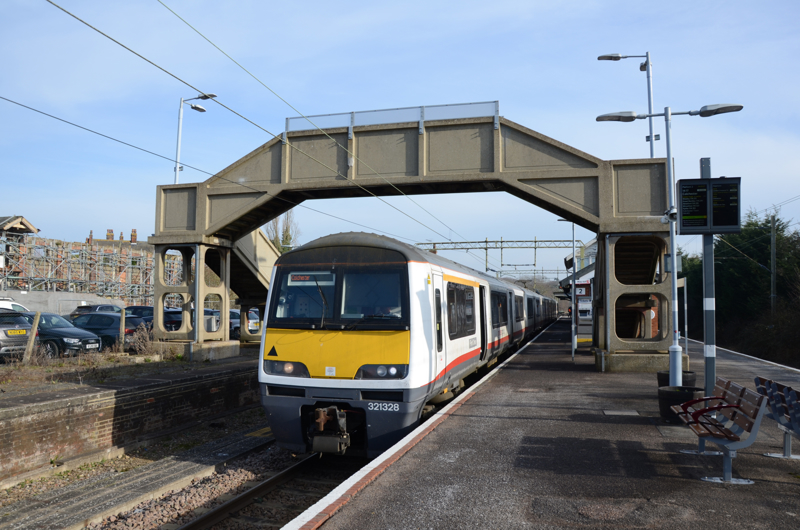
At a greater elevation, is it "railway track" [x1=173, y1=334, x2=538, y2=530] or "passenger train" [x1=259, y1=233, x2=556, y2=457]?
"passenger train" [x1=259, y1=233, x2=556, y2=457]

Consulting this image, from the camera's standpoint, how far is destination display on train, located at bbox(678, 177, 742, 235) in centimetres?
834

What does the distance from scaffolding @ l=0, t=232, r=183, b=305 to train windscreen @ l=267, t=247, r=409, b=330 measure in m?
35.8

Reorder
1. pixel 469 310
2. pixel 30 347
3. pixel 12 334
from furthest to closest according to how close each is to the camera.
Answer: pixel 12 334
pixel 30 347
pixel 469 310

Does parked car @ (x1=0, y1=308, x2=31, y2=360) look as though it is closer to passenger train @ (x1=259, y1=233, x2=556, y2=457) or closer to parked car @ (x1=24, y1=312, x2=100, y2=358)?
parked car @ (x1=24, y1=312, x2=100, y2=358)

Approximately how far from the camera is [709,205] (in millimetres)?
8406

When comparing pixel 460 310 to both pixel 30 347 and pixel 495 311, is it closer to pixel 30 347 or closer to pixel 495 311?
pixel 495 311

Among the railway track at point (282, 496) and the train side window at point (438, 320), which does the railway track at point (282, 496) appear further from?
the train side window at point (438, 320)

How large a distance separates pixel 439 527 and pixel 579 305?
22.3 meters

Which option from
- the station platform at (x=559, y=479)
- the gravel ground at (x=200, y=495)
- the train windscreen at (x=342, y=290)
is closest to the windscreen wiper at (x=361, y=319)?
the train windscreen at (x=342, y=290)

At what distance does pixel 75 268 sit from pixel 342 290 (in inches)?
1714

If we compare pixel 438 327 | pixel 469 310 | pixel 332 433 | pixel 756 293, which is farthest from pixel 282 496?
pixel 756 293

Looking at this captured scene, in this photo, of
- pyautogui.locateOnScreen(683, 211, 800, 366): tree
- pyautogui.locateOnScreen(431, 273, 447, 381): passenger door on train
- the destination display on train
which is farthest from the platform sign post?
pyautogui.locateOnScreen(683, 211, 800, 366): tree

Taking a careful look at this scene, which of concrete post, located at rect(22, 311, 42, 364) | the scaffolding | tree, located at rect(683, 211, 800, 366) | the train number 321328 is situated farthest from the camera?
the scaffolding

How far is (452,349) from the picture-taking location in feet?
32.4
